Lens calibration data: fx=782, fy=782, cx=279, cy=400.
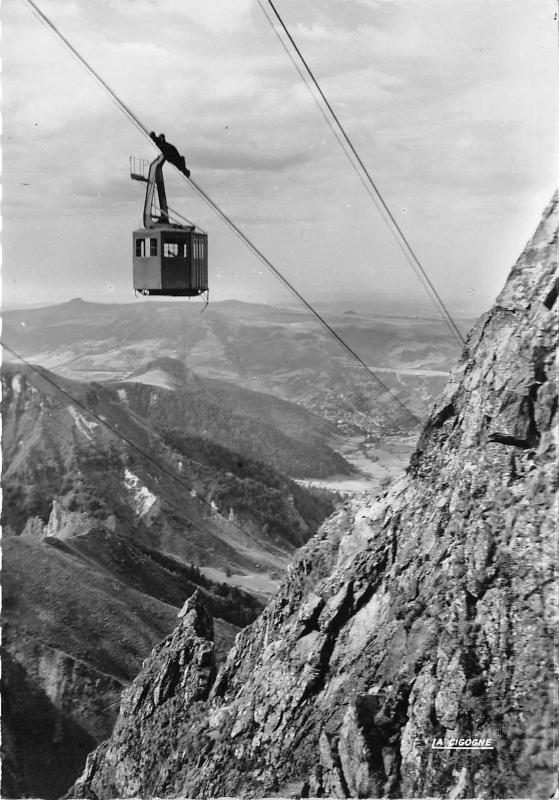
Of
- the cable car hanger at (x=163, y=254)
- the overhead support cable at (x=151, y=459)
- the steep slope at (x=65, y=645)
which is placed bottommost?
the steep slope at (x=65, y=645)

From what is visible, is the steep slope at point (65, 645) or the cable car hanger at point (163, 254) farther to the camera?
the steep slope at point (65, 645)

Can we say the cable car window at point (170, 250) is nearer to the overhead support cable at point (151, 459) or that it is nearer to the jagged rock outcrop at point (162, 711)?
the jagged rock outcrop at point (162, 711)

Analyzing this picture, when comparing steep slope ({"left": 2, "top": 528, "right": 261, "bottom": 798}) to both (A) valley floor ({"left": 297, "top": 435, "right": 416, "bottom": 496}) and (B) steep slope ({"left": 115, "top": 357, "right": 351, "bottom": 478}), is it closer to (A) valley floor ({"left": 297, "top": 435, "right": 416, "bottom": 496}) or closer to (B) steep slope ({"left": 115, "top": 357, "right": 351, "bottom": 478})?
(A) valley floor ({"left": 297, "top": 435, "right": 416, "bottom": 496})

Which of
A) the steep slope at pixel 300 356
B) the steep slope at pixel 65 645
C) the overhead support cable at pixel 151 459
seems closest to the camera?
the steep slope at pixel 65 645

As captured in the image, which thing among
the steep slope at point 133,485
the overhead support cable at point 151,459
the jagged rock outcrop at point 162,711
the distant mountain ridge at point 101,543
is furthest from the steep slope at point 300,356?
the jagged rock outcrop at point 162,711

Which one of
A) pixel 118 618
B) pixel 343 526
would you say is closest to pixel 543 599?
pixel 343 526
